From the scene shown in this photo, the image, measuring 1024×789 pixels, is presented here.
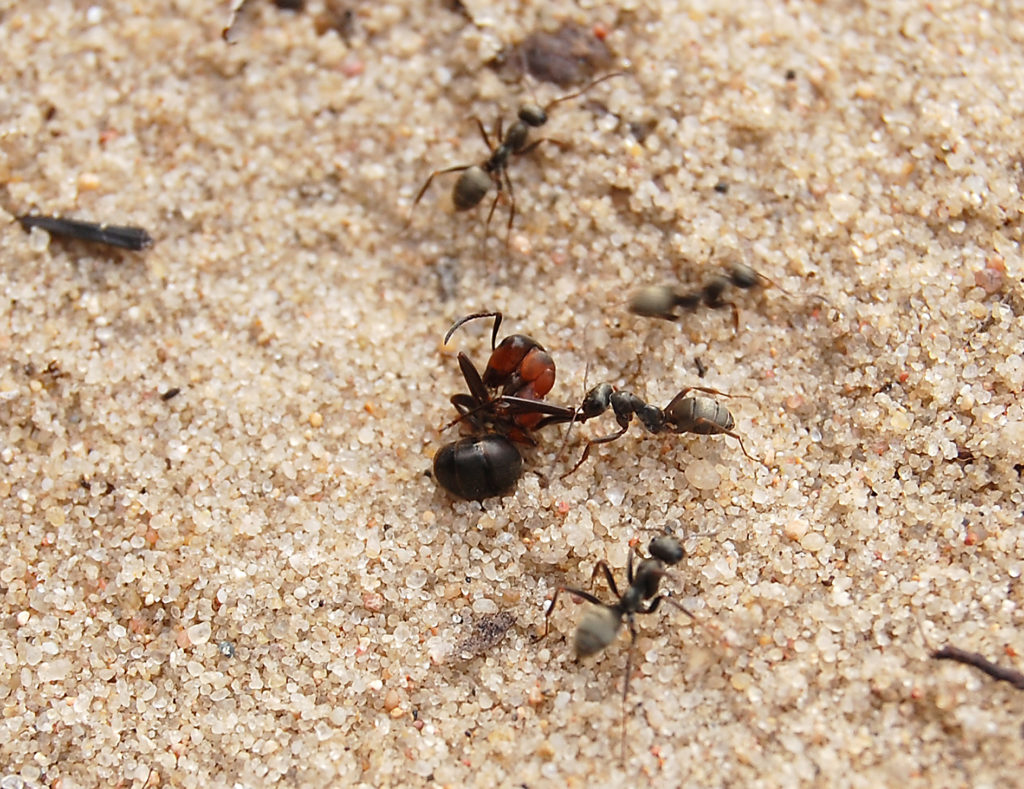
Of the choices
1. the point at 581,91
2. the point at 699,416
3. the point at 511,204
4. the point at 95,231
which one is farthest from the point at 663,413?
the point at 95,231

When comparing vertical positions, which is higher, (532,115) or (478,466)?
(532,115)

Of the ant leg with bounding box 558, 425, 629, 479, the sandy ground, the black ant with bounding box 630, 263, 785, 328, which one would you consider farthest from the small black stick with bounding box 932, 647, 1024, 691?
the black ant with bounding box 630, 263, 785, 328

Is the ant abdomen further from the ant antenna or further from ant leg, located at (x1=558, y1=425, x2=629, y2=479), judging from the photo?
the ant antenna

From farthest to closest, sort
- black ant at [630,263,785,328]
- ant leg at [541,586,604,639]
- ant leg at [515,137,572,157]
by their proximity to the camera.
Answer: ant leg at [515,137,572,157] → black ant at [630,263,785,328] → ant leg at [541,586,604,639]

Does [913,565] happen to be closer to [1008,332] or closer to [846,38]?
[1008,332]

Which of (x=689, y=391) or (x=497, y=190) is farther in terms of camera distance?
(x=497, y=190)

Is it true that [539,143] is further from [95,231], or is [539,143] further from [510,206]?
[95,231]
